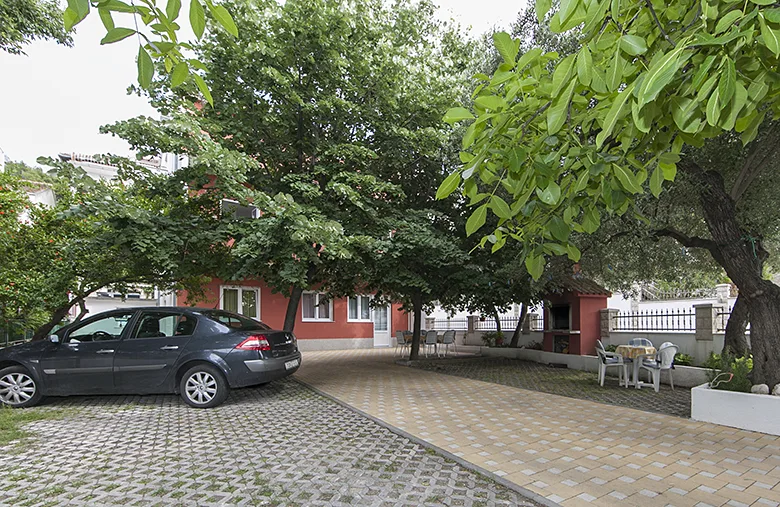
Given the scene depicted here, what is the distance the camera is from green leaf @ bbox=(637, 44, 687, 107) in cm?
124

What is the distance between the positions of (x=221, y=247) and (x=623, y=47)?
369 inches

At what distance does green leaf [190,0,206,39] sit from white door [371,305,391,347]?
2107 cm

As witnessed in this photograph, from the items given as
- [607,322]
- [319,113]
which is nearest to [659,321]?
[607,322]

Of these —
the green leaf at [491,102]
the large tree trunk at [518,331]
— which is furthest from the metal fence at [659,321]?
the green leaf at [491,102]

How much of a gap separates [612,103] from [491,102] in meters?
0.47

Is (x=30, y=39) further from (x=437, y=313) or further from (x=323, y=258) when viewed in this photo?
(x=437, y=313)

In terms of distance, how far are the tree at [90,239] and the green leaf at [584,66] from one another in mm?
7870

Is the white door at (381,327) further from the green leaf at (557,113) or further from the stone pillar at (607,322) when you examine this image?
the green leaf at (557,113)

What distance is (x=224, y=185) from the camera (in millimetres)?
8031

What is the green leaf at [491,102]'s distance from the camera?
6.17 feet

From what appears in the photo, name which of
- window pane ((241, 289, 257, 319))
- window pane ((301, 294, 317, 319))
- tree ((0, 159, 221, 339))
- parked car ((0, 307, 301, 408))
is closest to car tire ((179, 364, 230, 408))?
parked car ((0, 307, 301, 408))

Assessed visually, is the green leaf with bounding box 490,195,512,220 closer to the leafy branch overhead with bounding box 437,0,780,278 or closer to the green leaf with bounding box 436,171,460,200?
the leafy branch overhead with bounding box 437,0,780,278

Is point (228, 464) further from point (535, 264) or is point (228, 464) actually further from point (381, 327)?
point (381, 327)

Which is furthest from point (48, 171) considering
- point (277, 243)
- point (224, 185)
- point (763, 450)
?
point (763, 450)
